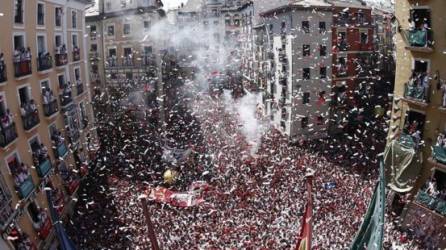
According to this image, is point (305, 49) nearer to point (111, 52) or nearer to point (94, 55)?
point (111, 52)

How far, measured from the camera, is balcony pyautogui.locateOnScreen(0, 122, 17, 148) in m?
13.2

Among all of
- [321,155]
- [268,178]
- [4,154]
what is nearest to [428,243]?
[268,178]

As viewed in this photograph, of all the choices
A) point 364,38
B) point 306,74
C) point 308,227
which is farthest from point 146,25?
point 308,227

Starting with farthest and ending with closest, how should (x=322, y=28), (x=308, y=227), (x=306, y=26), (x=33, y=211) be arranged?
(x=322, y=28) → (x=306, y=26) → (x=33, y=211) → (x=308, y=227)

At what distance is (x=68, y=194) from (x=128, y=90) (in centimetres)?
1762

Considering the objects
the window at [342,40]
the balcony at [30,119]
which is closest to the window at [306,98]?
the window at [342,40]

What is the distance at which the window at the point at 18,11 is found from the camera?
15602mm

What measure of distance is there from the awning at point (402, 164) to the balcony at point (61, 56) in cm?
1452

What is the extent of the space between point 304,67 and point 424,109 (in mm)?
13310

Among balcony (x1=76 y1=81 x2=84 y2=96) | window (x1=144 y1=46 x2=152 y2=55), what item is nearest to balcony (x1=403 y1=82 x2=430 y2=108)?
balcony (x1=76 y1=81 x2=84 y2=96)

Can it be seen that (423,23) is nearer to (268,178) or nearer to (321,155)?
(268,178)

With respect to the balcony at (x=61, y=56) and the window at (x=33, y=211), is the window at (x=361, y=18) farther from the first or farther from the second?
the window at (x=33, y=211)

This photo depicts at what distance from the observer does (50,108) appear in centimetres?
1794

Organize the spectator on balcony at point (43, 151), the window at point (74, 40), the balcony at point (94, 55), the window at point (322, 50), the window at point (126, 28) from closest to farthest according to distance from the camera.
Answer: the spectator on balcony at point (43, 151)
the window at point (74, 40)
the window at point (322, 50)
the window at point (126, 28)
the balcony at point (94, 55)
